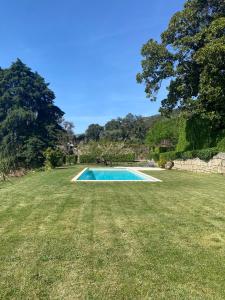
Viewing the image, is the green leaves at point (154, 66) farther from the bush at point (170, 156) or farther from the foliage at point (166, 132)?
the foliage at point (166, 132)

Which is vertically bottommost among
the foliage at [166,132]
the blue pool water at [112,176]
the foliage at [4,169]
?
the blue pool water at [112,176]

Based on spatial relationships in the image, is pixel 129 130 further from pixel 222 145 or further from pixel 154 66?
pixel 222 145

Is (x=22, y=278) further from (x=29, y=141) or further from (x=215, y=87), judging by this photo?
(x=29, y=141)

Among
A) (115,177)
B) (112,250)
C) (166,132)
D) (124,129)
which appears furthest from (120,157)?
(112,250)

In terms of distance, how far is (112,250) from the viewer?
4883 millimetres

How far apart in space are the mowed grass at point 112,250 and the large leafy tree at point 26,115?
36785 mm

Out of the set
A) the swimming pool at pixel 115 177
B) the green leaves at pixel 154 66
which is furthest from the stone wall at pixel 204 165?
the green leaves at pixel 154 66

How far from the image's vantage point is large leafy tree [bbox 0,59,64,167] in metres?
44.8

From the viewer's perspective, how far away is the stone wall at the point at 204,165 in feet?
63.4

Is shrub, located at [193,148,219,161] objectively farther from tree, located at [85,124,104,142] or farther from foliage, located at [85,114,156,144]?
tree, located at [85,124,104,142]

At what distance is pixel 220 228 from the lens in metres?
6.07

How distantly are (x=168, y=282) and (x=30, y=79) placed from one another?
4843 cm

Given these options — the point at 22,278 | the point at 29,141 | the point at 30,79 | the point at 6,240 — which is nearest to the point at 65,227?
the point at 6,240

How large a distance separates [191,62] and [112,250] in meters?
19.0
